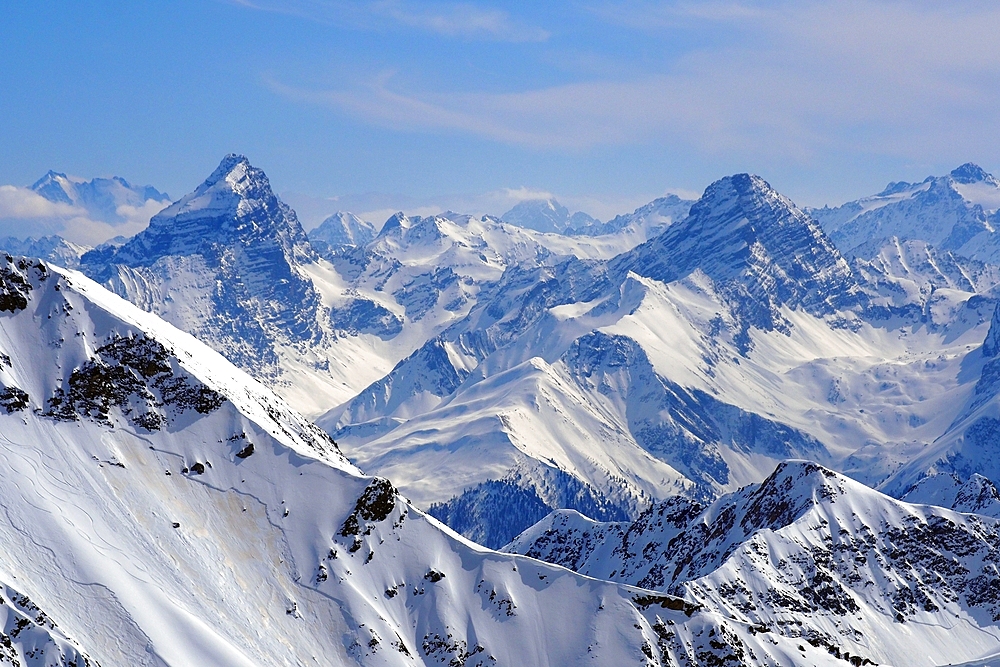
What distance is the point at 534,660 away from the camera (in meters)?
196

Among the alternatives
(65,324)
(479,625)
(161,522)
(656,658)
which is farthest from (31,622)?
(656,658)

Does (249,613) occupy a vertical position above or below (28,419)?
below

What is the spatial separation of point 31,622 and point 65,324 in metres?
62.9

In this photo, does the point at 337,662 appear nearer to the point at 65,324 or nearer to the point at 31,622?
the point at 31,622

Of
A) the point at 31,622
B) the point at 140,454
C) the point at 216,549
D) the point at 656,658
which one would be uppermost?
the point at 140,454

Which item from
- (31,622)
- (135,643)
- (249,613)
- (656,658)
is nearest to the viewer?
(31,622)

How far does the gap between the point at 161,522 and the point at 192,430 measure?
20.6 m

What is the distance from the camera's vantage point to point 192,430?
199875mm

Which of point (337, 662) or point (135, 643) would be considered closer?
point (135, 643)

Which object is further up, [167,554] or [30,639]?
[167,554]

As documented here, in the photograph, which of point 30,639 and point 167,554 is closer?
point 30,639

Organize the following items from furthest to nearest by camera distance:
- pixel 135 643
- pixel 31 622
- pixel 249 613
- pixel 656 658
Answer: pixel 656 658, pixel 249 613, pixel 135 643, pixel 31 622

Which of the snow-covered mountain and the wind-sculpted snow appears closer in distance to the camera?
the wind-sculpted snow

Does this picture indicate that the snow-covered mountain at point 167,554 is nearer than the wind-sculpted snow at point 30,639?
No
